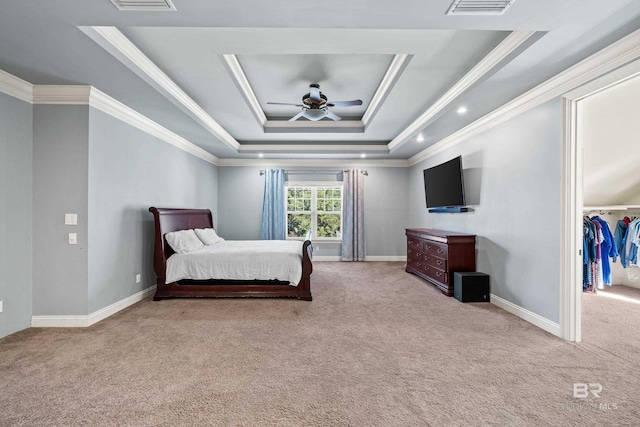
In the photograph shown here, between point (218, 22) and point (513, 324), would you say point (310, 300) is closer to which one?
point (513, 324)

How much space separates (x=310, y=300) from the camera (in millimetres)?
4059

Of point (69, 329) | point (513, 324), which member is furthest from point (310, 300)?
Answer: point (69, 329)

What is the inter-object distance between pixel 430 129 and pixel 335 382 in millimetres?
3985

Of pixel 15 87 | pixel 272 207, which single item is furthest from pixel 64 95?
pixel 272 207

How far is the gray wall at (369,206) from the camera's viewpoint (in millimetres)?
7191

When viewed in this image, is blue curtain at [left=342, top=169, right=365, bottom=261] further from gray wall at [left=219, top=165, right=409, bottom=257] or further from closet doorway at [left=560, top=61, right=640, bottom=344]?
closet doorway at [left=560, top=61, right=640, bottom=344]

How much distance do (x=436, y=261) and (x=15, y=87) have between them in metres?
5.54

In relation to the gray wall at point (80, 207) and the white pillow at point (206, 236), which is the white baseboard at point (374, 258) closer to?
the white pillow at point (206, 236)

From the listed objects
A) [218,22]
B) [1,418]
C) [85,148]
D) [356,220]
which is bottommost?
[1,418]

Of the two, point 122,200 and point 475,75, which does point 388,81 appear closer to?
point 475,75

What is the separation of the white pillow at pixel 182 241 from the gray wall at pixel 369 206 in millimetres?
2519

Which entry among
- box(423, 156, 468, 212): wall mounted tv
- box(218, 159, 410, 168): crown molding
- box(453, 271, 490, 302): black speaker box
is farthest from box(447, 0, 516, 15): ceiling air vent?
box(218, 159, 410, 168): crown molding

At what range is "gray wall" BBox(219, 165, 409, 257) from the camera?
7191 mm

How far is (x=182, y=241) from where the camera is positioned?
14.2 ft
